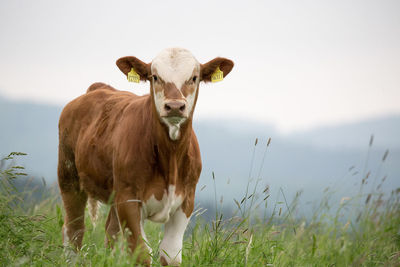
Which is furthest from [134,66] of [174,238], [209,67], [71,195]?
[71,195]

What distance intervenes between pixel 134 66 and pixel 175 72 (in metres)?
0.62

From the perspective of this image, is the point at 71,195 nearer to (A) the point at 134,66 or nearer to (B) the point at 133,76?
(B) the point at 133,76

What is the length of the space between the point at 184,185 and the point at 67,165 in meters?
2.28

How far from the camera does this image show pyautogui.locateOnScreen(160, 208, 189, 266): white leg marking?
16.1 feet

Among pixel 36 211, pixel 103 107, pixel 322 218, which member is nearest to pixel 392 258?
pixel 322 218

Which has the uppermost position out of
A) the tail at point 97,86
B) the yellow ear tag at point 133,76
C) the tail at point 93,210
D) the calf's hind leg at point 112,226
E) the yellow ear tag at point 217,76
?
the yellow ear tag at point 217,76

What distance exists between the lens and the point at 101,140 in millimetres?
5586

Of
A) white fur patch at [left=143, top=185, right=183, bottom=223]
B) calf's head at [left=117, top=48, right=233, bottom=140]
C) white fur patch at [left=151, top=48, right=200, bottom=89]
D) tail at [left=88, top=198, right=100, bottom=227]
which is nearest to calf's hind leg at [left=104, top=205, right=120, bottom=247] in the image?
tail at [left=88, top=198, right=100, bottom=227]

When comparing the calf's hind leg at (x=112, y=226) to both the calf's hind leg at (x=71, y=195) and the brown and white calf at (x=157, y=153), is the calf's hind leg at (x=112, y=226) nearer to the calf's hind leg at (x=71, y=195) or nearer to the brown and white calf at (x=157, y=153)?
the brown and white calf at (x=157, y=153)

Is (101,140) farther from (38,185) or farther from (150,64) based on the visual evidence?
(38,185)

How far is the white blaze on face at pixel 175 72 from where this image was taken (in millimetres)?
4717

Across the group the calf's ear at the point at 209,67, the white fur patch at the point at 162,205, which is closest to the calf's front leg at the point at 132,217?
the white fur patch at the point at 162,205

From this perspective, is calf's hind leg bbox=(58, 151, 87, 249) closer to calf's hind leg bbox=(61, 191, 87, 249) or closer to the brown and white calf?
calf's hind leg bbox=(61, 191, 87, 249)

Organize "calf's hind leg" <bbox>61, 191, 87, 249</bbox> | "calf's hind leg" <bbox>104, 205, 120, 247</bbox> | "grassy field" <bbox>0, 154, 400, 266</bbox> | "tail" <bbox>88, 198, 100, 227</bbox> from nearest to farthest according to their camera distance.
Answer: "grassy field" <bbox>0, 154, 400, 266</bbox>, "calf's hind leg" <bbox>104, 205, 120, 247</bbox>, "calf's hind leg" <bbox>61, 191, 87, 249</bbox>, "tail" <bbox>88, 198, 100, 227</bbox>
